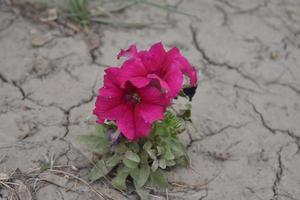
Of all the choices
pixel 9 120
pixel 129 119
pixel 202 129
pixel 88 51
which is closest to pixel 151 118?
pixel 129 119

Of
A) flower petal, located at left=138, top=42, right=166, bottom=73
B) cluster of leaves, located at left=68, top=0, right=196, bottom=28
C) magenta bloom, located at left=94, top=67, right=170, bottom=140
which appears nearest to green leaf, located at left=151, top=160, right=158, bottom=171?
magenta bloom, located at left=94, top=67, right=170, bottom=140

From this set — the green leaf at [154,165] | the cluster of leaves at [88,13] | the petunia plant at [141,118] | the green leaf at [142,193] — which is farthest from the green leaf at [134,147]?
the cluster of leaves at [88,13]

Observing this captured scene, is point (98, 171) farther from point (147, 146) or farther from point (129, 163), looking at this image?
point (147, 146)

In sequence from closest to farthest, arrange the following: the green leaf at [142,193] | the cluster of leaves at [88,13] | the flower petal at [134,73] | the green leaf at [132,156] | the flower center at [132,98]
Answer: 1. the flower petal at [134,73]
2. the flower center at [132,98]
3. the green leaf at [132,156]
4. the green leaf at [142,193]
5. the cluster of leaves at [88,13]

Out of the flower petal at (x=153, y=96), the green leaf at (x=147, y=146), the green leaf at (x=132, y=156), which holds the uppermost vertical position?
the flower petal at (x=153, y=96)

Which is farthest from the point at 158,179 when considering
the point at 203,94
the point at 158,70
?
the point at 203,94

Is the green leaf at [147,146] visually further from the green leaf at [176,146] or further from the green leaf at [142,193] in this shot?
the green leaf at [142,193]

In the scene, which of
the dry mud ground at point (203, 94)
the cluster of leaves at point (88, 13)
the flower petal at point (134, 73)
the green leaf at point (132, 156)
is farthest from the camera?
the cluster of leaves at point (88, 13)
